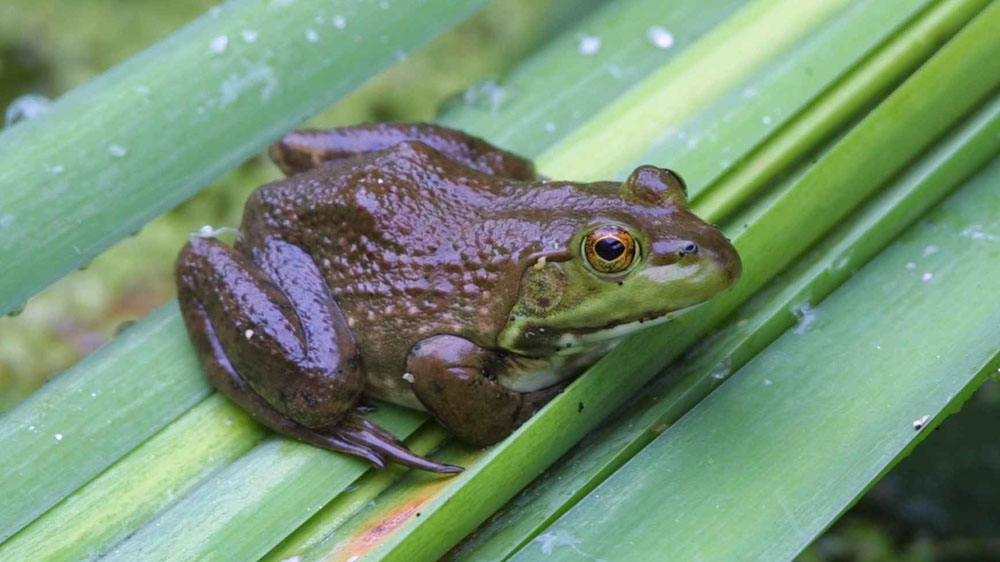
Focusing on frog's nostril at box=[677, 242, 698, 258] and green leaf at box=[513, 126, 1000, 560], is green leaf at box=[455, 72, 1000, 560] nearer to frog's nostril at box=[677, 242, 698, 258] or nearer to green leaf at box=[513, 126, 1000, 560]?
green leaf at box=[513, 126, 1000, 560]

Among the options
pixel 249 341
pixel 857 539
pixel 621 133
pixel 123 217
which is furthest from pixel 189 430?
pixel 857 539

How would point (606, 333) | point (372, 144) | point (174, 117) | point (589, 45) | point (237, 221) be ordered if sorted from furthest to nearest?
point (237, 221), point (589, 45), point (372, 144), point (174, 117), point (606, 333)

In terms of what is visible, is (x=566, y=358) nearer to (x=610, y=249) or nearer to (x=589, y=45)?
(x=610, y=249)

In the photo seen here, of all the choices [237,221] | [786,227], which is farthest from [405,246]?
[237,221]

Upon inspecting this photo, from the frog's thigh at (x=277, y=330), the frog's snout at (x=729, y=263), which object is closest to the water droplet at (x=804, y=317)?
the frog's snout at (x=729, y=263)

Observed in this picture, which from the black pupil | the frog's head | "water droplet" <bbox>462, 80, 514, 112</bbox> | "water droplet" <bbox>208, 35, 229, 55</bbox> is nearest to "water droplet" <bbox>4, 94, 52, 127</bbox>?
"water droplet" <bbox>208, 35, 229, 55</bbox>

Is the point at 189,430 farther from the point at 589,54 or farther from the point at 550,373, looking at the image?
the point at 589,54

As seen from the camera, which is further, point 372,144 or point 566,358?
point 372,144
